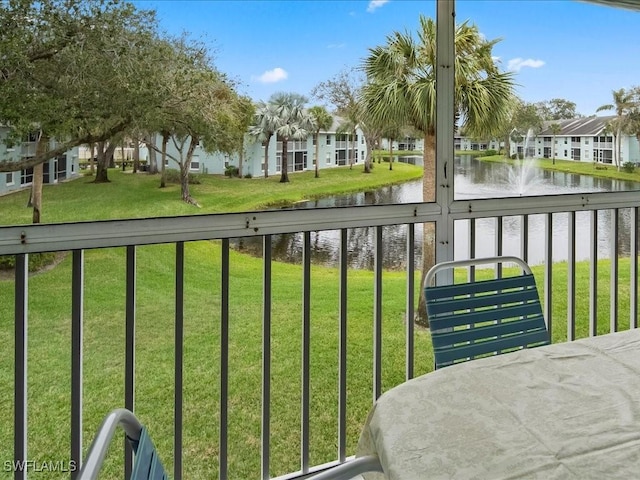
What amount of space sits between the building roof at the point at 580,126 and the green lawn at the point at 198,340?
2.49 feet

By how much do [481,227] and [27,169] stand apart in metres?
1.74

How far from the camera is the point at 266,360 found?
186 centimetres

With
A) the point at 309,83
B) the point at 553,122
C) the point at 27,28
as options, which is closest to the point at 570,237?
the point at 553,122

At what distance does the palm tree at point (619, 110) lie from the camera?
251 centimetres

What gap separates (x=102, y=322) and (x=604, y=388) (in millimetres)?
1459

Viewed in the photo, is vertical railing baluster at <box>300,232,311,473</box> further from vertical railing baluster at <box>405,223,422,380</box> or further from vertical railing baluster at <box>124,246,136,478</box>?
vertical railing baluster at <box>124,246,136,478</box>

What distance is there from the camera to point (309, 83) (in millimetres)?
1944

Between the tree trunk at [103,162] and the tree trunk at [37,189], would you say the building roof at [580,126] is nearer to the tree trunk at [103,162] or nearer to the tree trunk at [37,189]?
the tree trunk at [103,162]

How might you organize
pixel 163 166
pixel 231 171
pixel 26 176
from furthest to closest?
pixel 231 171, pixel 163 166, pixel 26 176

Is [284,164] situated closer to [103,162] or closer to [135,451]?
[103,162]

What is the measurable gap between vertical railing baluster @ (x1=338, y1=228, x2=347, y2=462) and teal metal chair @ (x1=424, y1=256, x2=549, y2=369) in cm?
50

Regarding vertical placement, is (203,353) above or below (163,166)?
below

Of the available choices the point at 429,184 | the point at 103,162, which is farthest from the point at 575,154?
the point at 103,162

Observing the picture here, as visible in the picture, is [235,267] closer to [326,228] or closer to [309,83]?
[326,228]
